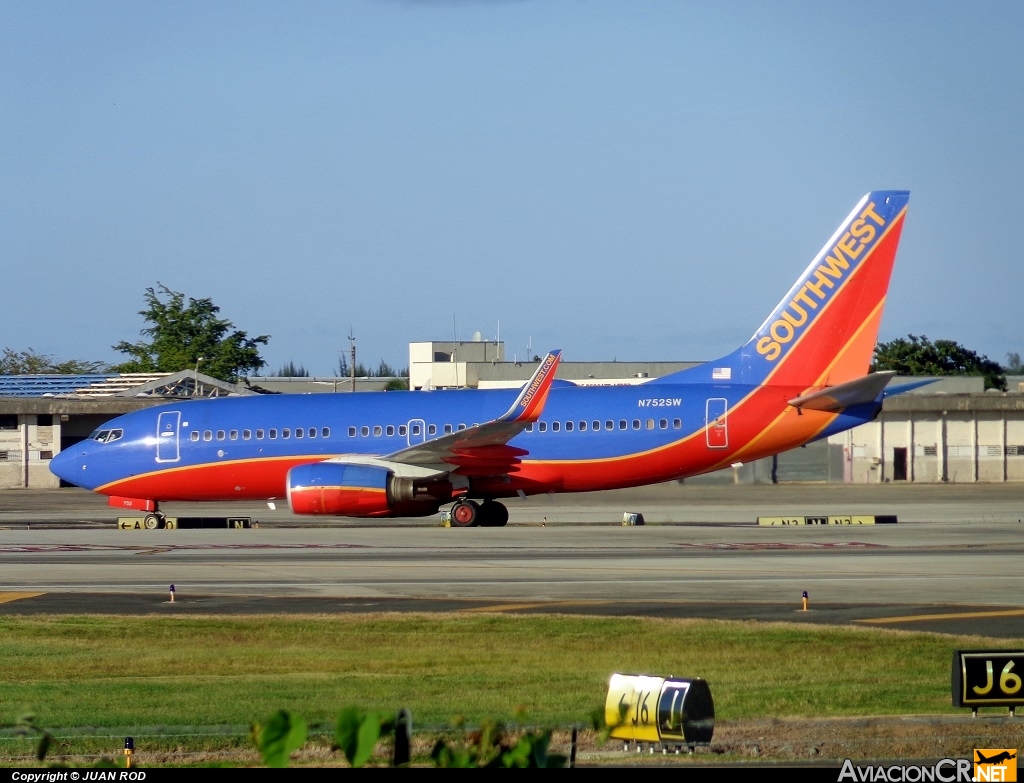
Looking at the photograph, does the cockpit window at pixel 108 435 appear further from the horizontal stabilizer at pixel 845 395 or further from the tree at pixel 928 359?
the tree at pixel 928 359

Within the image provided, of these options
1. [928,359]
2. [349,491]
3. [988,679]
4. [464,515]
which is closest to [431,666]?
[988,679]

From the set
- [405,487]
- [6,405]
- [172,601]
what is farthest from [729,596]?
[6,405]

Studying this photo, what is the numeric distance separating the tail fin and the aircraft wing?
5.98 m

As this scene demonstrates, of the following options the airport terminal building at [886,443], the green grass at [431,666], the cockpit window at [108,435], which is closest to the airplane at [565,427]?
the cockpit window at [108,435]

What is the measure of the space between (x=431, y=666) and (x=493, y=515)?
1877cm

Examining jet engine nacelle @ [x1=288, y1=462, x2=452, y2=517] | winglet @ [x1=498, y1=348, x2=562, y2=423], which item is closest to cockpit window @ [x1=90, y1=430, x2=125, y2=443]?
jet engine nacelle @ [x1=288, y1=462, x2=452, y2=517]

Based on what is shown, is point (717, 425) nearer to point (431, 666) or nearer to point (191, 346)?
point (431, 666)

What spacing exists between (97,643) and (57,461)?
21.1 metres

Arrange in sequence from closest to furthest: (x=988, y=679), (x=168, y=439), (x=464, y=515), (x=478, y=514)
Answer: (x=988, y=679) → (x=464, y=515) → (x=478, y=514) → (x=168, y=439)

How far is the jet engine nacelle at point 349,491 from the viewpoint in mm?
29734

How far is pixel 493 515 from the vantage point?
107 ft

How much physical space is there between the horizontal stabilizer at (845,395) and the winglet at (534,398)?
6.19 meters

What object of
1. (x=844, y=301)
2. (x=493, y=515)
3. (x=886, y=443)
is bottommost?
(x=493, y=515)

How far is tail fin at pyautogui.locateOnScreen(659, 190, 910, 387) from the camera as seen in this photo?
31234 mm
